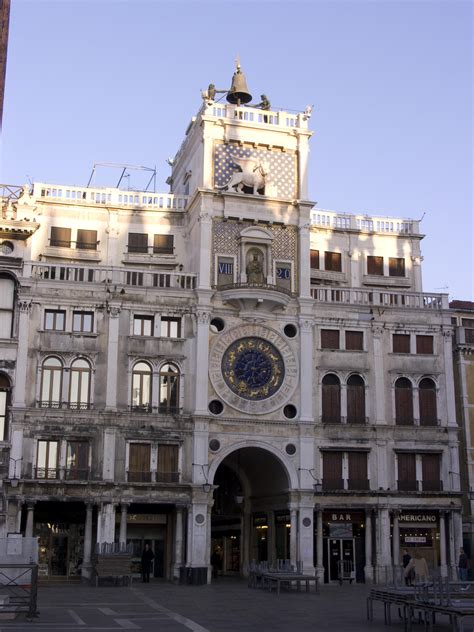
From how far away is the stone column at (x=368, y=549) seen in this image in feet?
173

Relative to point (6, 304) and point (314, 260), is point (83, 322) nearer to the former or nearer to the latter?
point (6, 304)

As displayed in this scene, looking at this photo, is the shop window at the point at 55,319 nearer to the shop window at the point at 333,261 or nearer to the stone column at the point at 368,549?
the shop window at the point at 333,261

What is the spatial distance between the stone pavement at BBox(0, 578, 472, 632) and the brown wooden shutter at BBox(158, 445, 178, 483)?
6668 mm

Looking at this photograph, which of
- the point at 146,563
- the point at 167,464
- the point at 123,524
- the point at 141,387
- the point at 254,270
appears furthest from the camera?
the point at 254,270

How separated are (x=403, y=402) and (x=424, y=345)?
388 cm

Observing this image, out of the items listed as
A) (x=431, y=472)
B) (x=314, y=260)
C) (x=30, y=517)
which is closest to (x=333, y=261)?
(x=314, y=260)

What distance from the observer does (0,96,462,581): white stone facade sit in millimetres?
50312

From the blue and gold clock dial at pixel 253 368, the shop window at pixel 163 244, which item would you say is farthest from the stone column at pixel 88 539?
the shop window at pixel 163 244

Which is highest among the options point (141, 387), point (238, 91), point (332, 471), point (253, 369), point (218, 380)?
point (238, 91)

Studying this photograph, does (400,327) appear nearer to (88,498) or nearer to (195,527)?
(195,527)

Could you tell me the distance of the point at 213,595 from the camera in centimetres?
4069

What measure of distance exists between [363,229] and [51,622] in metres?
39.7

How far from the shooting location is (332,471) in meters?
54.1

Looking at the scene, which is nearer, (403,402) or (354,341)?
(403,402)
